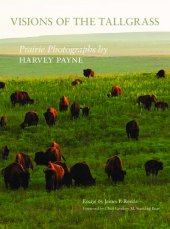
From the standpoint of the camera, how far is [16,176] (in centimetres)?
1811

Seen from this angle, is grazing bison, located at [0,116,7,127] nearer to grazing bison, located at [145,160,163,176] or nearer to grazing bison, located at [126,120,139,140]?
grazing bison, located at [126,120,139,140]

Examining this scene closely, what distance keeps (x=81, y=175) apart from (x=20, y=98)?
15065 millimetres

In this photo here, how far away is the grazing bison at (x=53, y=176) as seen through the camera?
17812 millimetres

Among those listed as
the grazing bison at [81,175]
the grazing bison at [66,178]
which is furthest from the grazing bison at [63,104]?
the grazing bison at [66,178]

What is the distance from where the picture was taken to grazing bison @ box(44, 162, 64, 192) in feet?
58.4

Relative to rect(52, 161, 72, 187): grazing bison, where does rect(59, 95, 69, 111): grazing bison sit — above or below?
above

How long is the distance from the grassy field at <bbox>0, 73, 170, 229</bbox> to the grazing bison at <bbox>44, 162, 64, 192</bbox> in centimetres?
27

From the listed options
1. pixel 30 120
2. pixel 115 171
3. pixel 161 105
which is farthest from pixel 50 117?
pixel 115 171

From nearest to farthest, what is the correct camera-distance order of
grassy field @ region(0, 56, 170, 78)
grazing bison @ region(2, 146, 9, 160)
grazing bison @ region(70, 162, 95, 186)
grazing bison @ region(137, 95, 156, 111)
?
1. grazing bison @ region(70, 162, 95, 186)
2. grazing bison @ region(2, 146, 9, 160)
3. grazing bison @ region(137, 95, 156, 111)
4. grassy field @ region(0, 56, 170, 78)

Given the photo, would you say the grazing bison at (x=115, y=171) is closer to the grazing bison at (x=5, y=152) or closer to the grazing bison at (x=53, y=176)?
the grazing bison at (x=53, y=176)

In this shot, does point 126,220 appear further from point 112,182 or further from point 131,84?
point 131,84

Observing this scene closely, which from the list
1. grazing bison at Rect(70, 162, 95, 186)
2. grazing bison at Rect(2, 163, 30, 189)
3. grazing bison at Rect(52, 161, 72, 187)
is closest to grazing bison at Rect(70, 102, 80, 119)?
grazing bison at Rect(70, 162, 95, 186)

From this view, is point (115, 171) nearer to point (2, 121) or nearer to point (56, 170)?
point (56, 170)

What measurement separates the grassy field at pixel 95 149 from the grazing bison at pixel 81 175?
1.11 ft
